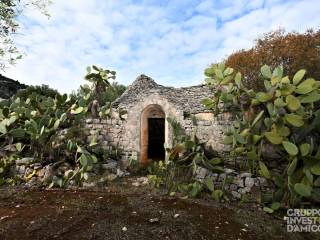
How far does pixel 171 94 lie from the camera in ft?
26.0

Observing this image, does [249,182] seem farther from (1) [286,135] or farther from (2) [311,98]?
(2) [311,98]

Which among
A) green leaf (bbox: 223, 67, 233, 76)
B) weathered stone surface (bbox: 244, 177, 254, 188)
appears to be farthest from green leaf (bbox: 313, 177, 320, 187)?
green leaf (bbox: 223, 67, 233, 76)

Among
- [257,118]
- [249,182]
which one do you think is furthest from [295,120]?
[249,182]

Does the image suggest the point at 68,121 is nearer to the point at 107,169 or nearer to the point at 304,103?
the point at 107,169

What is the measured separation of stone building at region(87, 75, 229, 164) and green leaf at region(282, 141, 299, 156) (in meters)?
2.27

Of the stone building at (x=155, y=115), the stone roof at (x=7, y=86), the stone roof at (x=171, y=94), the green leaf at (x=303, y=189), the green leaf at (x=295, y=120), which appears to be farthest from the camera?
the stone roof at (x=7, y=86)

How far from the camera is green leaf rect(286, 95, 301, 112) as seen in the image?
15.3ft

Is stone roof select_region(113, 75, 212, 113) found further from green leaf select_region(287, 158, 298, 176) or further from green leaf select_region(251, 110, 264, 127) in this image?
green leaf select_region(287, 158, 298, 176)

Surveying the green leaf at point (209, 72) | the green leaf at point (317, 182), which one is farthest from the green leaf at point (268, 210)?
the green leaf at point (209, 72)

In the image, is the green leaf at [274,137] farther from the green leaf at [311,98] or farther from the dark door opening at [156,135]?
the dark door opening at [156,135]

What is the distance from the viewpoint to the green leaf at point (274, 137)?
15.4 ft

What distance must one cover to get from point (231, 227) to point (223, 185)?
4.83 feet

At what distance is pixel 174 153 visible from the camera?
20.2ft

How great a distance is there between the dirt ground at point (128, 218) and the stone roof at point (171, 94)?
122 inches
